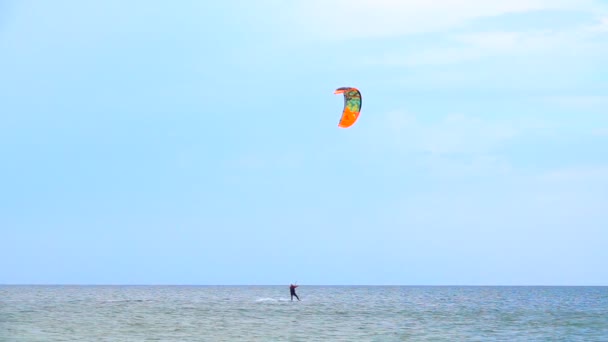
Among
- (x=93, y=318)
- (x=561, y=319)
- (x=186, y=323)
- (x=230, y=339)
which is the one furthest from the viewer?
(x=561, y=319)

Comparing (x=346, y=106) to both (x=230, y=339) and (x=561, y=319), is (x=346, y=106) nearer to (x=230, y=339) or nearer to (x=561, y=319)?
(x=230, y=339)

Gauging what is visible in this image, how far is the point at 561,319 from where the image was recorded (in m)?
51.4

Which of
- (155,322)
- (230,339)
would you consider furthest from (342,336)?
(155,322)

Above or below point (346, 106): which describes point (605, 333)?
below

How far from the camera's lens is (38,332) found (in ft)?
119

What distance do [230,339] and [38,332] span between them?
912 centimetres

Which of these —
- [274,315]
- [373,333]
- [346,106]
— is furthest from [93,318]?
[346,106]

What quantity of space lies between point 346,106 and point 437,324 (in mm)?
15074

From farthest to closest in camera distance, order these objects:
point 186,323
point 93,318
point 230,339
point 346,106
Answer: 1. point 93,318
2. point 186,323
3. point 346,106
4. point 230,339

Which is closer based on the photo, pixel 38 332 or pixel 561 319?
pixel 38 332

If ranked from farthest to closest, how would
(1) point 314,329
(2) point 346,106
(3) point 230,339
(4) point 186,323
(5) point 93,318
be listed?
(5) point 93,318 → (4) point 186,323 → (1) point 314,329 → (2) point 346,106 → (3) point 230,339

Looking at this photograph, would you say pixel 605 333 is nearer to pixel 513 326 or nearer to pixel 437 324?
pixel 513 326

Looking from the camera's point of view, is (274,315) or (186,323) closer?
(186,323)

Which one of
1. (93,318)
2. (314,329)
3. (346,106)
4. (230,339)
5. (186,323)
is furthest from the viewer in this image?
(93,318)
